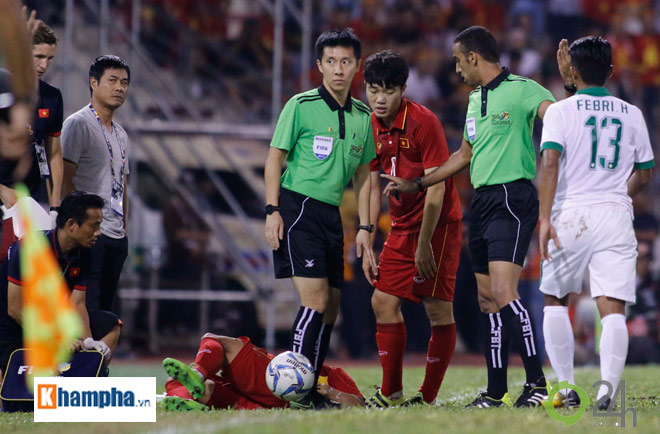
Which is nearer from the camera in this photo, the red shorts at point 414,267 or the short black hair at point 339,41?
the short black hair at point 339,41

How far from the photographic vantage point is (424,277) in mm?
6445

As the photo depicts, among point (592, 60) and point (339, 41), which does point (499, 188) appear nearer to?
point (592, 60)

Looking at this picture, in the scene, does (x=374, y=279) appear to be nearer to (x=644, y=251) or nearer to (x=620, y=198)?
(x=620, y=198)

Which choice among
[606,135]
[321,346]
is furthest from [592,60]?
[321,346]

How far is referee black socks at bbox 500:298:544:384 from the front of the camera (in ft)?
18.8

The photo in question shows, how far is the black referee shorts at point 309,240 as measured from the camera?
602cm

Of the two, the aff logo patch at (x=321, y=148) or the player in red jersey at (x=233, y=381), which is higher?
the aff logo patch at (x=321, y=148)

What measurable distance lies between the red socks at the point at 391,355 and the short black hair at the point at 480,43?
1.87 meters

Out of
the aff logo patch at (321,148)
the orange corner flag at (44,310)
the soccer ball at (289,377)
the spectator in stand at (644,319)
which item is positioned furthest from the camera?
the spectator in stand at (644,319)

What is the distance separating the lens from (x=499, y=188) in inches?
235

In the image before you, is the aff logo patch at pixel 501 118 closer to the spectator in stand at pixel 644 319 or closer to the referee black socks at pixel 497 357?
the referee black socks at pixel 497 357

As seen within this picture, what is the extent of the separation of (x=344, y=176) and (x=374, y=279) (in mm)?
762

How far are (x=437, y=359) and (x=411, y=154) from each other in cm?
141

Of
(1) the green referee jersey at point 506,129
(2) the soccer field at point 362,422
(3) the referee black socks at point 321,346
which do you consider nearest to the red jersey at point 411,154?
(1) the green referee jersey at point 506,129
